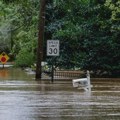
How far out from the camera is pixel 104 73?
35688mm

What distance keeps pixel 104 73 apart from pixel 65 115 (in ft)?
70.9

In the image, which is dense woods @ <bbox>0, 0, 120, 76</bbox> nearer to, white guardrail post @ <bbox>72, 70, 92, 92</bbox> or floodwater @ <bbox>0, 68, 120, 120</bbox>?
white guardrail post @ <bbox>72, 70, 92, 92</bbox>

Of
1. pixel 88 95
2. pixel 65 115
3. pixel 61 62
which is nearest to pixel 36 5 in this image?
pixel 61 62

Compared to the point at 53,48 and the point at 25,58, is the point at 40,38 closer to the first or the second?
the point at 53,48

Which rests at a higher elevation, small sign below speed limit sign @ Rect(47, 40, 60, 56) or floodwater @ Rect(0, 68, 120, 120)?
small sign below speed limit sign @ Rect(47, 40, 60, 56)

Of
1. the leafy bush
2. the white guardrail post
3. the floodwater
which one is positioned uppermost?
the leafy bush

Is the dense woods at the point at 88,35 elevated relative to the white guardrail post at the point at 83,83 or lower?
elevated

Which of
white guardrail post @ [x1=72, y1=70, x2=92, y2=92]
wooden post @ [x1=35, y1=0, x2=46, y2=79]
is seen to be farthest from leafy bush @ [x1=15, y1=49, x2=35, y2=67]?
white guardrail post @ [x1=72, y1=70, x2=92, y2=92]

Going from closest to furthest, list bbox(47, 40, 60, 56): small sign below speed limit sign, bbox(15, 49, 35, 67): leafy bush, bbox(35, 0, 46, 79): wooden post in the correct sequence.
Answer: bbox(47, 40, 60, 56): small sign below speed limit sign
bbox(35, 0, 46, 79): wooden post
bbox(15, 49, 35, 67): leafy bush

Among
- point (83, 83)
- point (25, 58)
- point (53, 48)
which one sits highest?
point (53, 48)

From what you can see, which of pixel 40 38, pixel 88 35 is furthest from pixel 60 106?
pixel 88 35

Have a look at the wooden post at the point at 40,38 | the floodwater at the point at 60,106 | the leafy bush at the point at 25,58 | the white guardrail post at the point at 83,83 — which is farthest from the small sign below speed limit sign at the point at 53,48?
the leafy bush at the point at 25,58

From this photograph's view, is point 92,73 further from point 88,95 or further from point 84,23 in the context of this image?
point 88,95

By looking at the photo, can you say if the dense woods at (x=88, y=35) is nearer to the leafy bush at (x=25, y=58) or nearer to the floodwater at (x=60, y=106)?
the floodwater at (x=60, y=106)
